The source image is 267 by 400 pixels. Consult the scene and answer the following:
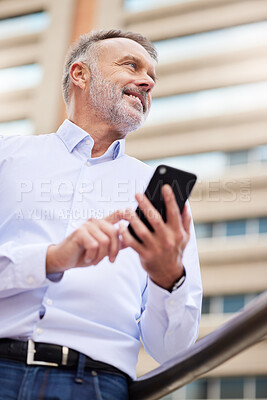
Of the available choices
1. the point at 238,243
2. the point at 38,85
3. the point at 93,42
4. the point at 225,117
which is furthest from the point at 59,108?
the point at 93,42

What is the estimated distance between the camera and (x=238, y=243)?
1948 cm

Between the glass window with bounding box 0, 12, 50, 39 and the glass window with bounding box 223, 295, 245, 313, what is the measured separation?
41.4 ft

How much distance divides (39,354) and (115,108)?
0.84 m

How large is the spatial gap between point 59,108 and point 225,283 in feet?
29.3

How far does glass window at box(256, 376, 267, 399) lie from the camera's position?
17750 mm

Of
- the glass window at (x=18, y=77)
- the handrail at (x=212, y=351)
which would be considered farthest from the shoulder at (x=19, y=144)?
the glass window at (x=18, y=77)

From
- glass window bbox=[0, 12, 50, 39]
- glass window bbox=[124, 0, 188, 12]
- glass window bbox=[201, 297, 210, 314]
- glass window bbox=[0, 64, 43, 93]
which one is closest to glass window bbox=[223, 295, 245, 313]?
glass window bbox=[201, 297, 210, 314]

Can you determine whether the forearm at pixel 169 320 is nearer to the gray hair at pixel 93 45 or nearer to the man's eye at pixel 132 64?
the man's eye at pixel 132 64

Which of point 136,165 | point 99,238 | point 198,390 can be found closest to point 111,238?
point 99,238

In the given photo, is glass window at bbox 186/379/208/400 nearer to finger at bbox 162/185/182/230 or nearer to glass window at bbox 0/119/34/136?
glass window at bbox 0/119/34/136

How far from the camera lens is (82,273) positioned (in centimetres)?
139

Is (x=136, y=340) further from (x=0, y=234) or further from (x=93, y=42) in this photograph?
(x=93, y=42)

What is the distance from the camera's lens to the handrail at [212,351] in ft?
3.11

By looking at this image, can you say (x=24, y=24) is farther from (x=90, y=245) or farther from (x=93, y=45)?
(x=90, y=245)
